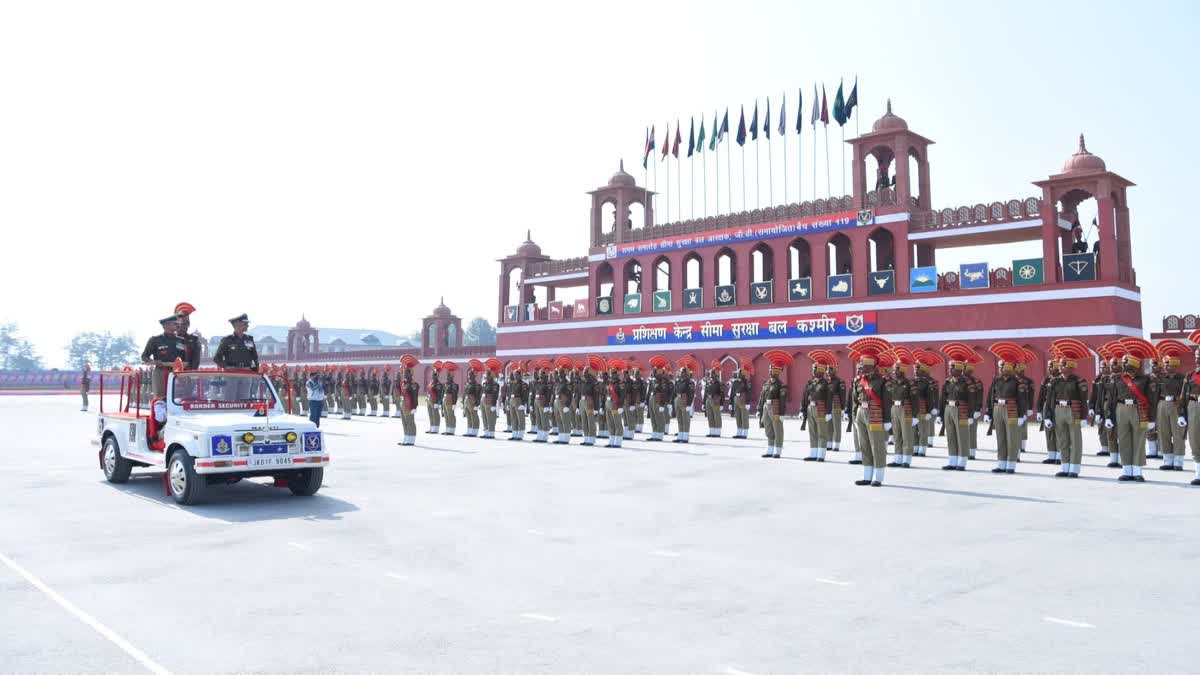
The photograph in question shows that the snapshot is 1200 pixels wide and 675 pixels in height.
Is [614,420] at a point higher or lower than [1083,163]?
lower

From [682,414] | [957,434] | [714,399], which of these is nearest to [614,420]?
[682,414]

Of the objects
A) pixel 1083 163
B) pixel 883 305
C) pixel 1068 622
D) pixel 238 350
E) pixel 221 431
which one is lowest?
pixel 1068 622

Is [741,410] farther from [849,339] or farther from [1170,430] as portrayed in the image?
[849,339]

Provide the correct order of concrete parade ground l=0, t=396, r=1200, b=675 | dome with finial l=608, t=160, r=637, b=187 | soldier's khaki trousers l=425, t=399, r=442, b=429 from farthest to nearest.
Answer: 1. dome with finial l=608, t=160, r=637, b=187
2. soldier's khaki trousers l=425, t=399, r=442, b=429
3. concrete parade ground l=0, t=396, r=1200, b=675

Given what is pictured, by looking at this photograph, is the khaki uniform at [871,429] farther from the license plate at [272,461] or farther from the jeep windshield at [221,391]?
the jeep windshield at [221,391]

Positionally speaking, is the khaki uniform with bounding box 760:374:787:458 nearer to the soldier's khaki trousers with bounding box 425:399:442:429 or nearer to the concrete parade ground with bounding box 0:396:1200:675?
the concrete parade ground with bounding box 0:396:1200:675

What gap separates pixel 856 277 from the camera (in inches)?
1186

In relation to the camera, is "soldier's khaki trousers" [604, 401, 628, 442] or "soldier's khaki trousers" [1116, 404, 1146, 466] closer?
"soldier's khaki trousers" [1116, 404, 1146, 466]

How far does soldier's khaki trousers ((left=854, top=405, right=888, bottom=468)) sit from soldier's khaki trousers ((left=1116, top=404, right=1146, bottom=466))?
3.31 meters

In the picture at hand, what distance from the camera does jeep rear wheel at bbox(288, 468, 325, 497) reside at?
1001 cm

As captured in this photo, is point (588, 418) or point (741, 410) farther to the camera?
point (741, 410)

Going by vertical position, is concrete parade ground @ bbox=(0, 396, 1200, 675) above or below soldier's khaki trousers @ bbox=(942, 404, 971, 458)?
below

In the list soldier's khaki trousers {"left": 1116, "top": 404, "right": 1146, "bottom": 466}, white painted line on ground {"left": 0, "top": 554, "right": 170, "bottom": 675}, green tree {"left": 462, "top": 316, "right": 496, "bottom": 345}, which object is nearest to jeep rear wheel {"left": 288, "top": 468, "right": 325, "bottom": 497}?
white painted line on ground {"left": 0, "top": 554, "right": 170, "bottom": 675}

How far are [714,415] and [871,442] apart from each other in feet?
31.8
